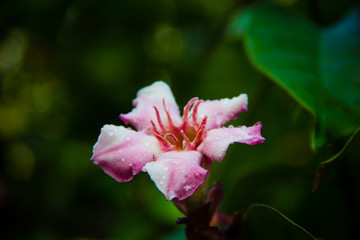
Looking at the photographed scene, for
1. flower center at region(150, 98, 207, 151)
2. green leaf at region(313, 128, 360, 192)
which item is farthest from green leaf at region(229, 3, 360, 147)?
flower center at region(150, 98, 207, 151)

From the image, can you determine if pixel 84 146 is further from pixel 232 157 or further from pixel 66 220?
pixel 232 157

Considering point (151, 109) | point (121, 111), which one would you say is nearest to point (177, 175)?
point (151, 109)

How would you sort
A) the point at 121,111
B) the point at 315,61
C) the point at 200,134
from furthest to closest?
the point at 121,111
the point at 315,61
the point at 200,134

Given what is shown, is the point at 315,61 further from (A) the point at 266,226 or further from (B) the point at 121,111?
(B) the point at 121,111

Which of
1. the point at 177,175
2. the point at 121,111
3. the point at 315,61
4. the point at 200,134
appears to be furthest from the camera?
the point at 121,111

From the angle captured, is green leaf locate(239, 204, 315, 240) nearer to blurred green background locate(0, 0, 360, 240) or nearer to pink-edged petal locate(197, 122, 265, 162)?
pink-edged petal locate(197, 122, 265, 162)

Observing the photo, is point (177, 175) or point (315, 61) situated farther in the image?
point (315, 61)

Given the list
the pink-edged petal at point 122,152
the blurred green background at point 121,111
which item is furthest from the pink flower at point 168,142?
the blurred green background at point 121,111

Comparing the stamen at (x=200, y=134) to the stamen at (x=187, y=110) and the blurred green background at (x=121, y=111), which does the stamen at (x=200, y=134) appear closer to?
the stamen at (x=187, y=110)
